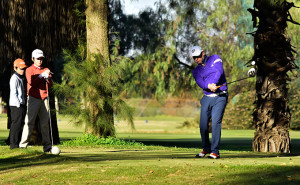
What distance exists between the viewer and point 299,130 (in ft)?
120

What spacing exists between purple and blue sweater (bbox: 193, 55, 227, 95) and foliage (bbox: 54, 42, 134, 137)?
5.65 metres

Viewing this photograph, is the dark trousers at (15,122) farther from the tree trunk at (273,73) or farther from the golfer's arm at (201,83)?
the tree trunk at (273,73)

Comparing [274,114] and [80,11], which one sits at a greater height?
[80,11]

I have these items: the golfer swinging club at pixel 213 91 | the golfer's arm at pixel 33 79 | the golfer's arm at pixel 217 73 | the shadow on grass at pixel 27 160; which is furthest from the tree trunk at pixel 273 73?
the shadow on grass at pixel 27 160

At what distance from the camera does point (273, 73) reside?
44.7 ft

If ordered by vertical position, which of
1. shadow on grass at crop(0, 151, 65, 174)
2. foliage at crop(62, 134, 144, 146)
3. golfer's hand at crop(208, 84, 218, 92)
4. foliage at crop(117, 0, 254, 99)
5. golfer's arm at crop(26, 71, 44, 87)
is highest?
foliage at crop(117, 0, 254, 99)

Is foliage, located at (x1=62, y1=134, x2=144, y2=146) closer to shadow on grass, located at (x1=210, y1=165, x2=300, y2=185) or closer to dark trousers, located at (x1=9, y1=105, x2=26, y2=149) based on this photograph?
dark trousers, located at (x1=9, y1=105, x2=26, y2=149)

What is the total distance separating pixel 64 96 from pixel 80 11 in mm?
2927

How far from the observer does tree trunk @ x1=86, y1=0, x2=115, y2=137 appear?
614 inches

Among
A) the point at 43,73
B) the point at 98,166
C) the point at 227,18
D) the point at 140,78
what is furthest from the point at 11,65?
the point at 227,18

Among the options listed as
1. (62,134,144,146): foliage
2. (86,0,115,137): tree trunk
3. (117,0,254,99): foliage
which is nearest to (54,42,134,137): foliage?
(86,0,115,137): tree trunk

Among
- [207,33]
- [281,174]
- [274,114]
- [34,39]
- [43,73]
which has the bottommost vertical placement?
[281,174]

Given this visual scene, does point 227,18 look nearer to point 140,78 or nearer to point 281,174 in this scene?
point 140,78

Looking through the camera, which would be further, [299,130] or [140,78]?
[299,130]
